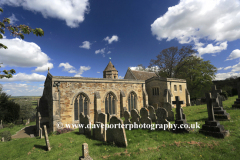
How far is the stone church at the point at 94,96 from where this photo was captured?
12.7m

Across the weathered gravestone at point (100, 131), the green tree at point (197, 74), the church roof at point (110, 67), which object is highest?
the church roof at point (110, 67)

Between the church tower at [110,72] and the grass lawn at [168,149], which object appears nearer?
the grass lawn at [168,149]

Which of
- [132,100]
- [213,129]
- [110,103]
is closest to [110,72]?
[132,100]

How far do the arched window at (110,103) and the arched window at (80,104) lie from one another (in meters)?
2.72

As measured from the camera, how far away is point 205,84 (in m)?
26.5

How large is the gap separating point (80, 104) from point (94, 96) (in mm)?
1888

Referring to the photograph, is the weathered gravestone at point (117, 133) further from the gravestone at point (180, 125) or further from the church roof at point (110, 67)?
the church roof at point (110, 67)

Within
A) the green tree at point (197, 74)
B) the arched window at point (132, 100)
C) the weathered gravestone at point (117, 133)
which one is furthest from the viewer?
the green tree at point (197, 74)

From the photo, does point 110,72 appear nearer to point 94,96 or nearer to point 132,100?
point 132,100

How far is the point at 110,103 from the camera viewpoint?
15891mm

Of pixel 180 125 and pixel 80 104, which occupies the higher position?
pixel 80 104

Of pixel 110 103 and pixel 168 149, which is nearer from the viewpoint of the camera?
pixel 168 149

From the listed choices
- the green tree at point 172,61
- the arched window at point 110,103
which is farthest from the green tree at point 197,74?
the arched window at point 110,103

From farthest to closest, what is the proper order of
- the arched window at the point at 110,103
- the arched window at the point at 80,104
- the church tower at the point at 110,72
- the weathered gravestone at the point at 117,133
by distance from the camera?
the church tower at the point at 110,72 → the arched window at the point at 110,103 → the arched window at the point at 80,104 → the weathered gravestone at the point at 117,133
